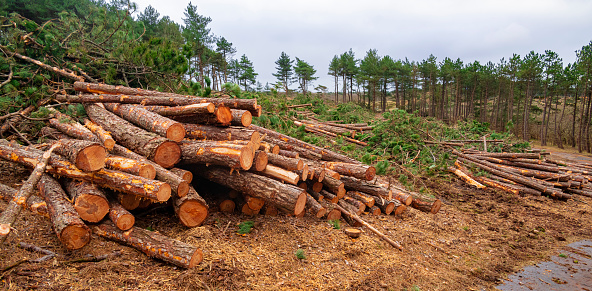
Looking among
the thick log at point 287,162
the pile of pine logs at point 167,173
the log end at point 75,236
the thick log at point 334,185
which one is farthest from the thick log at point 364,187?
the log end at point 75,236

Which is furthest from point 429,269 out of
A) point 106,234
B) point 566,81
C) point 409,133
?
point 566,81

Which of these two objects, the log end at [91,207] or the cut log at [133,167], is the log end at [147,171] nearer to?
the cut log at [133,167]

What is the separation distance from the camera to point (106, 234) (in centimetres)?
356

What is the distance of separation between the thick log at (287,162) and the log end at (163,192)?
6.00ft

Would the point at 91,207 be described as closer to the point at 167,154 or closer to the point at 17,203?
the point at 17,203

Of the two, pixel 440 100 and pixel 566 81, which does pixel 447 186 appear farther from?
pixel 440 100

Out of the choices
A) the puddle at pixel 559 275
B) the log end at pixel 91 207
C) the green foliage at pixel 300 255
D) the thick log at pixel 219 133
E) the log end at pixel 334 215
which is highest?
the thick log at pixel 219 133

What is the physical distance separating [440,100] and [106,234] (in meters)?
46.8

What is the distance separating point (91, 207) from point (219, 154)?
5.34 feet

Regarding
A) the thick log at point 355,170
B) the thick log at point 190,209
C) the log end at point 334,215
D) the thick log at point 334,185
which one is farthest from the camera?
the thick log at point 355,170

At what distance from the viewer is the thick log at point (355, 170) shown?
5.65 metres

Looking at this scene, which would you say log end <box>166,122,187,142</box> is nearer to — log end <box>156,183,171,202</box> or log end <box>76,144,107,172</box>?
log end <box>76,144,107,172</box>

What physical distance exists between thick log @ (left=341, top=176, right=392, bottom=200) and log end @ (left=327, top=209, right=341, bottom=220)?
905mm

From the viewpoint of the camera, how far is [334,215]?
5.16m
